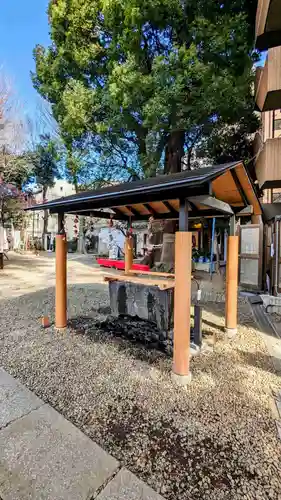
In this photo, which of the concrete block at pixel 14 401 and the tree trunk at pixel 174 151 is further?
the tree trunk at pixel 174 151

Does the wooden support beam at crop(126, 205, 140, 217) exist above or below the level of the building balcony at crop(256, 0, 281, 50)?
below

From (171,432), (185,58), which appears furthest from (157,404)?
(185,58)

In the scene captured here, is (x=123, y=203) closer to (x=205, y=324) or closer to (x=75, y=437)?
(x=75, y=437)

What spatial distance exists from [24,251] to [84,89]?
53.4ft

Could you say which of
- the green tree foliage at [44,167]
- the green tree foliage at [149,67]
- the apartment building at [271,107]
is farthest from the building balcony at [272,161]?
the green tree foliage at [44,167]

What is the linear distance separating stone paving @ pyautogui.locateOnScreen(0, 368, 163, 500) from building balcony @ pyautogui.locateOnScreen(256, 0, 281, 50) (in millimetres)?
7289

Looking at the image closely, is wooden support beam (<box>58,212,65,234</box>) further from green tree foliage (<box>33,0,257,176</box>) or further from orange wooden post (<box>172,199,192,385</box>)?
green tree foliage (<box>33,0,257,176</box>)

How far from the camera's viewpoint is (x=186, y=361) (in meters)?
2.94

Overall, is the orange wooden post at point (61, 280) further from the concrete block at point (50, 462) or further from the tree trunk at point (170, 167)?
the tree trunk at point (170, 167)

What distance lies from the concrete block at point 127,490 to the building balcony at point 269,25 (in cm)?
726

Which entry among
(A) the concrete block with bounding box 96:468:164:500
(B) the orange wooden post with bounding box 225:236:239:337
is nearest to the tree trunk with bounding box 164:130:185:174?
(B) the orange wooden post with bounding box 225:236:239:337

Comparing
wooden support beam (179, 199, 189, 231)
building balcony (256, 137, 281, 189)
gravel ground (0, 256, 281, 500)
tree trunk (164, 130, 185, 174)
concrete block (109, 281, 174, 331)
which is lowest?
gravel ground (0, 256, 281, 500)

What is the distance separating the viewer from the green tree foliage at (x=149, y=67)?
25.0ft

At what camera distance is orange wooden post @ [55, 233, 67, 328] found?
448cm
